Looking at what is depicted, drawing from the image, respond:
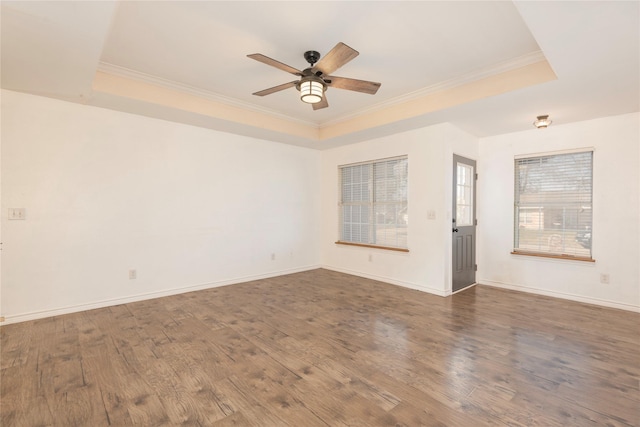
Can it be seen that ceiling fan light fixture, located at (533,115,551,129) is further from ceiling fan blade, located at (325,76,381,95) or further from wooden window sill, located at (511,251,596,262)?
ceiling fan blade, located at (325,76,381,95)

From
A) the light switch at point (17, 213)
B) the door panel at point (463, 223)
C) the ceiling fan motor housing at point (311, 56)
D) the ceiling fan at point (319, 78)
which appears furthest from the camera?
the door panel at point (463, 223)

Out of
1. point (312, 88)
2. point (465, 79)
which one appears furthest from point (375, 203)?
point (312, 88)

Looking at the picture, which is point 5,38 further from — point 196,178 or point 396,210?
point 396,210

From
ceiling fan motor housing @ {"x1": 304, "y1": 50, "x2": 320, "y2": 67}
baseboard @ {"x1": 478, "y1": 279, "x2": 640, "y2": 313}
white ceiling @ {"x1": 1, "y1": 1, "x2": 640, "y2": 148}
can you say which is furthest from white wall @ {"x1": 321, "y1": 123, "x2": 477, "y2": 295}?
ceiling fan motor housing @ {"x1": 304, "y1": 50, "x2": 320, "y2": 67}

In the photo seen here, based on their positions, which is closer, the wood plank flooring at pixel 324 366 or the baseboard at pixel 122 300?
the wood plank flooring at pixel 324 366

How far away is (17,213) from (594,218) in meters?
6.87

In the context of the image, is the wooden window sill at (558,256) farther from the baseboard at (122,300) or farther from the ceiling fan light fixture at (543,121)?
the baseboard at (122,300)

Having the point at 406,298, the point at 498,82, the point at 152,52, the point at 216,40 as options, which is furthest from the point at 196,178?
the point at 498,82

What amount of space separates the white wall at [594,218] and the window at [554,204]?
→ 0.34 ft

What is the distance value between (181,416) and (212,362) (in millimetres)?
601

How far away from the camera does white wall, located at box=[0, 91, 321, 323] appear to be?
3119 millimetres

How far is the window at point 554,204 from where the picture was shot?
3902 millimetres

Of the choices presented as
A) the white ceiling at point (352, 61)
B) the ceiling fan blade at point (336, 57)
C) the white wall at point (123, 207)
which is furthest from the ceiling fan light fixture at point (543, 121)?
the white wall at point (123, 207)

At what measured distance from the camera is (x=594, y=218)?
3795mm
